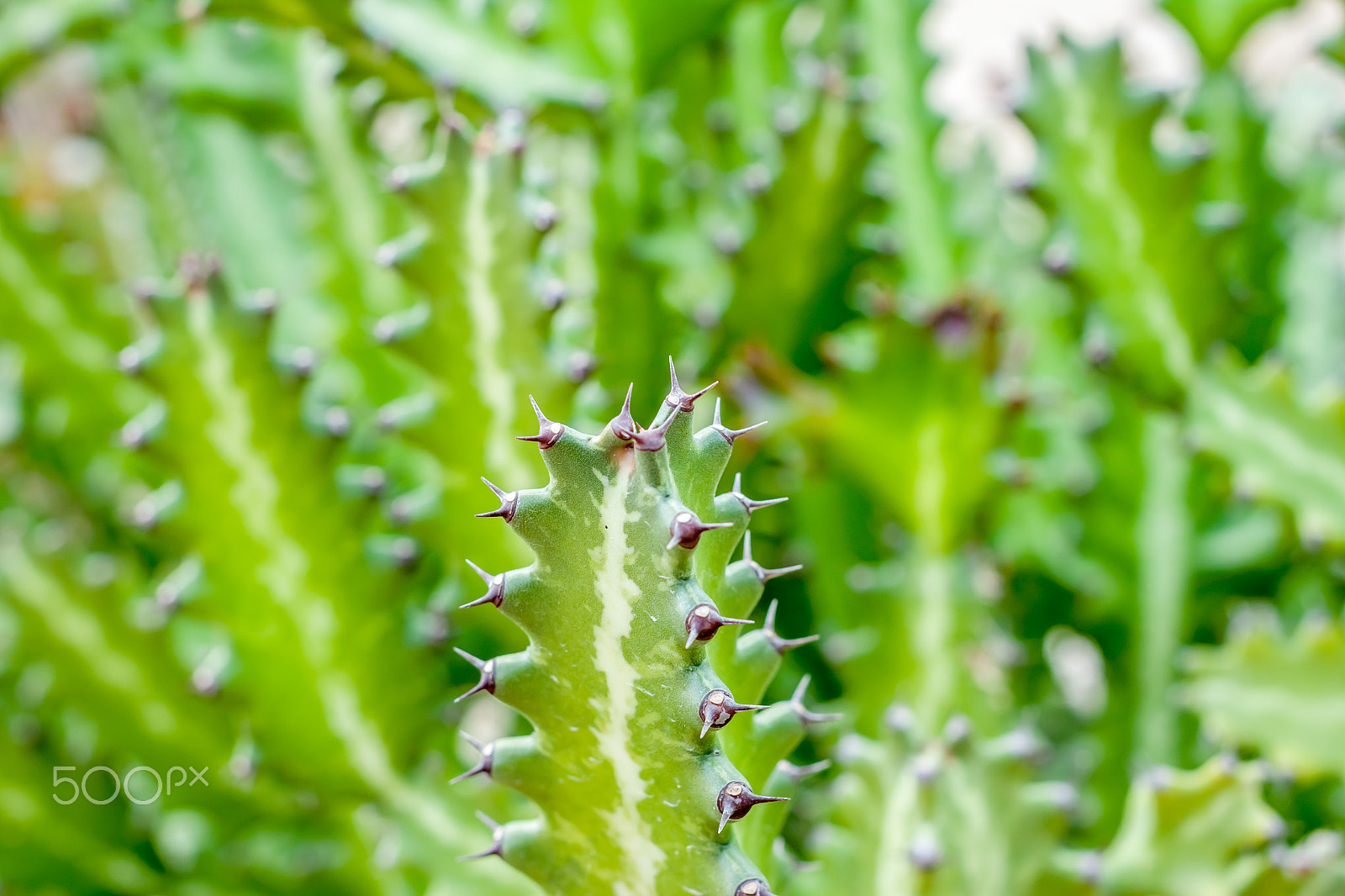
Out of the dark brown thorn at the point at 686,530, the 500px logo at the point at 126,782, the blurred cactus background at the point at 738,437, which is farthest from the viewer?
the 500px logo at the point at 126,782

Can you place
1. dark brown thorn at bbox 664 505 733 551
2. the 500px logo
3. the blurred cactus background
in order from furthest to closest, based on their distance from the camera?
the 500px logo, the blurred cactus background, dark brown thorn at bbox 664 505 733 551

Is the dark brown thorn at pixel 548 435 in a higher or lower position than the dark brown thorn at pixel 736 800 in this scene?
higher

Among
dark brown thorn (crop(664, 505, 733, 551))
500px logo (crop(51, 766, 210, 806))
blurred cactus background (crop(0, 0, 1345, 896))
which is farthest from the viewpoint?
500px logo (crop(51, 766, 210, 806))

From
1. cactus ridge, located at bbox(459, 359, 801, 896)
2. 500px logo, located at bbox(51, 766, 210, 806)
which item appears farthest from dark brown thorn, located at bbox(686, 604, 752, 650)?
500px logo, located at bbox(51, 766, 210, 806)

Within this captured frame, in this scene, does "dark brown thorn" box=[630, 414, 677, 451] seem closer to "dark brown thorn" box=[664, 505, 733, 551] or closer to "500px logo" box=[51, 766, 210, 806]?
"dark brown thorn" box=[664, 505, 733, 551]

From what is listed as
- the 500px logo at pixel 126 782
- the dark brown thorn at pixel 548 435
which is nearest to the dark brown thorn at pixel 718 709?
the dark brown thorn at pixel 548 435

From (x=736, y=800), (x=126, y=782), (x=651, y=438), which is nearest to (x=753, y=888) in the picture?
(x=736, y=800)

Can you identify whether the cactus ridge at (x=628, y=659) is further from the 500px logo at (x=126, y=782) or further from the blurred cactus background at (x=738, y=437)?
the 500px logo at (x=126, y=782)

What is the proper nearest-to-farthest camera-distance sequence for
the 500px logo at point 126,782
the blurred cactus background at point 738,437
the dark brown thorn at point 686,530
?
the dark brown thorn at point 686,530 → the blurred cactus background at point 738,437 → the 500px logo at point 126,782
